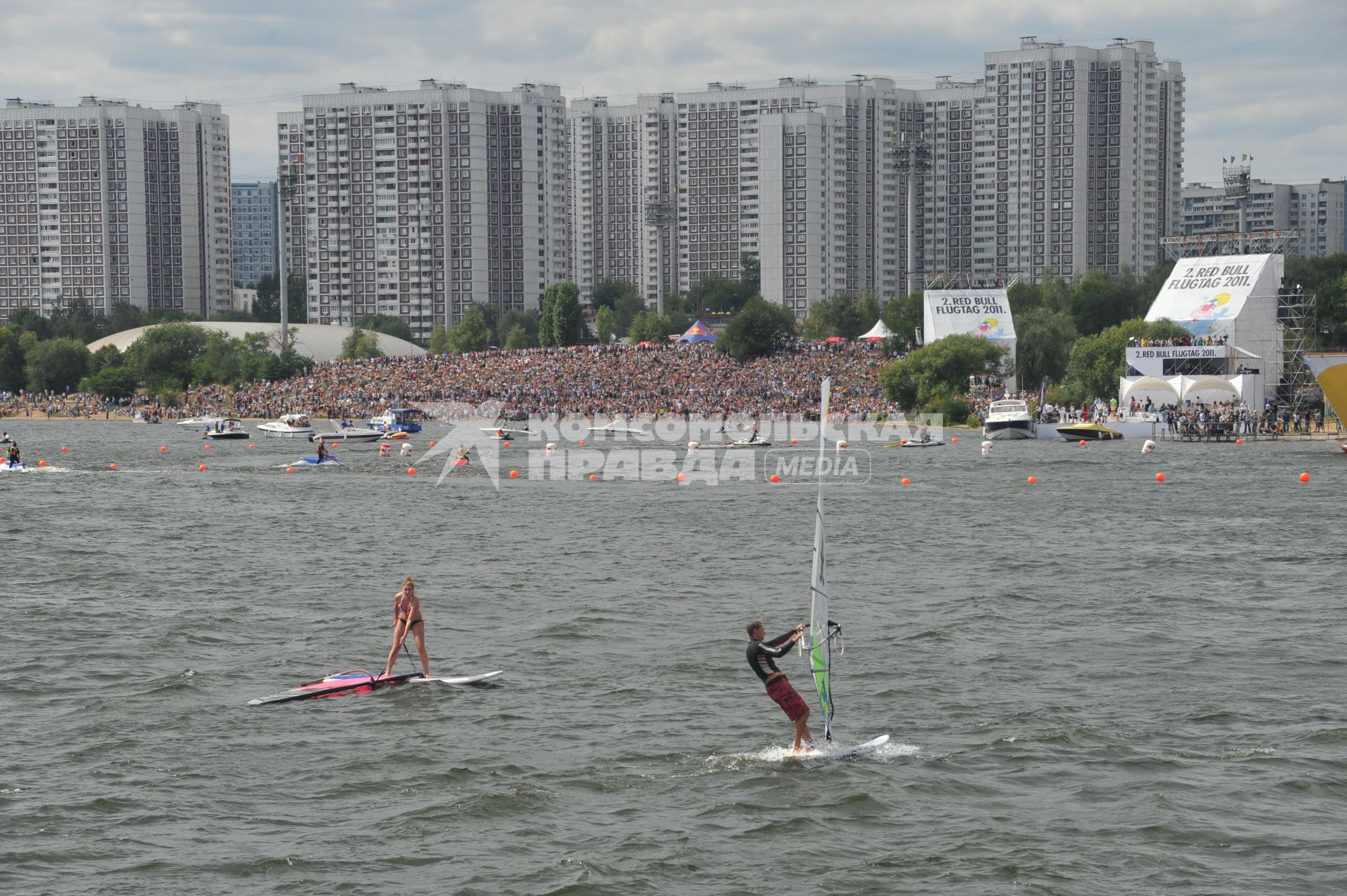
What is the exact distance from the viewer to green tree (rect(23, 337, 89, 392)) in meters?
137

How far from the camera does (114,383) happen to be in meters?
134

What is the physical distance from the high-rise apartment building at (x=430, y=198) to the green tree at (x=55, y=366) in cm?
4078

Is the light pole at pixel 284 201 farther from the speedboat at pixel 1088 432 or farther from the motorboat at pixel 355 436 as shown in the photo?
the speedboat at pixel 1088 432

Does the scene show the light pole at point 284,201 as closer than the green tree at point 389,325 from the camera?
Yes

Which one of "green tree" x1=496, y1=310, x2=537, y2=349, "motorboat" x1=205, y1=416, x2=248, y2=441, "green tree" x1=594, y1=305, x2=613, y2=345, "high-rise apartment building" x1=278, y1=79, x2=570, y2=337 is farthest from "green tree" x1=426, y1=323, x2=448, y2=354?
"motorboat" x1=205, y1=416, x2=248, y2=441

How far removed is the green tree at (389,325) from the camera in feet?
545

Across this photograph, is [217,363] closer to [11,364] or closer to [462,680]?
Result: [11,364]

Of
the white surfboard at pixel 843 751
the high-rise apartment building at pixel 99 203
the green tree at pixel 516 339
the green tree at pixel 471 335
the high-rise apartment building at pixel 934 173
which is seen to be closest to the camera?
the white surfboard at pixel 843 751

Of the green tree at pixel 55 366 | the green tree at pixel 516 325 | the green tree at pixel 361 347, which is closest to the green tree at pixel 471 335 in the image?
the green tree at pixel 361 347

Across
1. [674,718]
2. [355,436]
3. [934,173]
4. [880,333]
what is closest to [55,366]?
[355,436]

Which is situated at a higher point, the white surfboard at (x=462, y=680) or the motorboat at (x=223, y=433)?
the motorboat at (x=223, y=433)

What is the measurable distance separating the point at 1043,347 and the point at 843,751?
91.8m

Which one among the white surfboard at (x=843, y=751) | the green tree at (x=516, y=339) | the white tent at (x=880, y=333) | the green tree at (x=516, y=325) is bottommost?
the white surfboard at (x=843, y=751)

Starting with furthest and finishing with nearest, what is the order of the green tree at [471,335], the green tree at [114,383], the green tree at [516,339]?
1. the green tree at [516,339]
2. the green tree at [471,335]
3. the green tree at [114,383]
